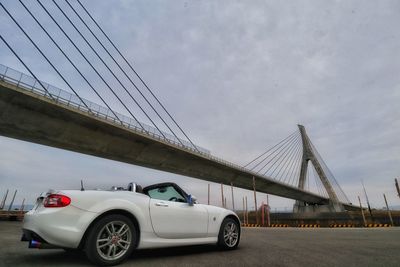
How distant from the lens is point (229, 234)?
506 cm

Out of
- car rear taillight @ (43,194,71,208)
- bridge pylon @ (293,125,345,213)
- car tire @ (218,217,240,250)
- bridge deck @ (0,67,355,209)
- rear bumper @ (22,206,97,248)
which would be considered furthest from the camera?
bridge pylon @ (293,125,345,213)

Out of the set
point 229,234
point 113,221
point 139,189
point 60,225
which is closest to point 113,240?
point 113,221

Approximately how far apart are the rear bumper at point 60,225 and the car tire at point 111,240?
0.47 ft

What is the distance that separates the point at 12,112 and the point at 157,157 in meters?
16.3

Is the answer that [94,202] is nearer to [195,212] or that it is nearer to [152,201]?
[152,201]

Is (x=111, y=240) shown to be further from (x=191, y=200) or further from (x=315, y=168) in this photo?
(x=315, y=168)

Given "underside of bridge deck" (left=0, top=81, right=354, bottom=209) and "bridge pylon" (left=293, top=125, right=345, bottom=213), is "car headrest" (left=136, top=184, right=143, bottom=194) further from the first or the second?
"bridge pylon" (left=293, top=125, right=345, bottom=213)

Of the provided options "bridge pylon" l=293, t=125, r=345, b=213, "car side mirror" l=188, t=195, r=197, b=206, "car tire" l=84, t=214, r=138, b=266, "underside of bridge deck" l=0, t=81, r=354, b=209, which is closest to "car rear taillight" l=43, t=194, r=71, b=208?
"car tire" l=84, t=214, r=138, b=266

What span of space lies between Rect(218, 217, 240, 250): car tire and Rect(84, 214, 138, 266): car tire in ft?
6.30

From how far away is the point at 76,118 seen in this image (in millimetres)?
23703

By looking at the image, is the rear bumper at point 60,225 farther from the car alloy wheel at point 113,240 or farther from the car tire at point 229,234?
the car tire at point 229,234

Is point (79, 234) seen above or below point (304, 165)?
below

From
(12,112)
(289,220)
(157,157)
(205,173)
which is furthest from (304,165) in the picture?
(12,112)

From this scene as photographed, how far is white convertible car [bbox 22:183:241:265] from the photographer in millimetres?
3121
